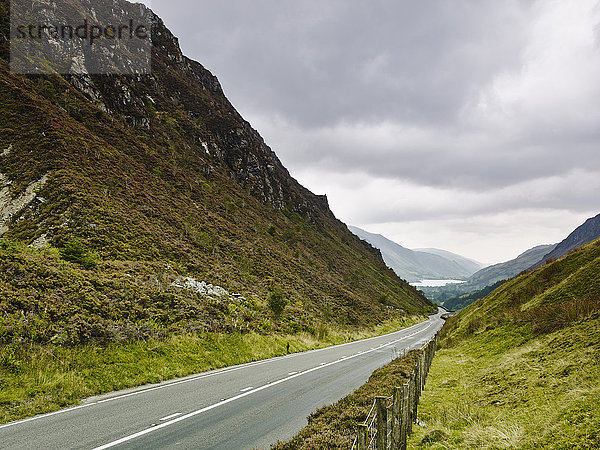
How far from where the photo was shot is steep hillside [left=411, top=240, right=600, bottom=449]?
196 inches

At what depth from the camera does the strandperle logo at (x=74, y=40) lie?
142 ft

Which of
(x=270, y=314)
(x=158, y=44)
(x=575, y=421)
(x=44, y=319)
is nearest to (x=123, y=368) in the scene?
(x=44, y=319)

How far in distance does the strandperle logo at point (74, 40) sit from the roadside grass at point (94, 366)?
1707 inches

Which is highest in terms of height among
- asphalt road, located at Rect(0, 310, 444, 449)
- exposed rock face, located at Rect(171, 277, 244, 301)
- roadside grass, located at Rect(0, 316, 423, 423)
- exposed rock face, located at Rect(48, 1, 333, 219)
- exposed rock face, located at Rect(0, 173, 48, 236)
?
exposed rock face, located at Rect(48, 1, 333, 219)

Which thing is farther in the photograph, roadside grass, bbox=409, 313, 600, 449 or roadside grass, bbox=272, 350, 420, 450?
roadside grass, bbox=272, 350, 420, 450

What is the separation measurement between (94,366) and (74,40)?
62.6m

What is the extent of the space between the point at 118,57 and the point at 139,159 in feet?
101

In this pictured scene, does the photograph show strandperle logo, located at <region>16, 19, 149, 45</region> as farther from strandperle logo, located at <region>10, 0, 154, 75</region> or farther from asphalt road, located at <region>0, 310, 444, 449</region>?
asphalt road, located at <region>0, 310, 444, 449</region>

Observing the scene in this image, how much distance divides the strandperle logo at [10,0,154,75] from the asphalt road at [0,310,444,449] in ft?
155

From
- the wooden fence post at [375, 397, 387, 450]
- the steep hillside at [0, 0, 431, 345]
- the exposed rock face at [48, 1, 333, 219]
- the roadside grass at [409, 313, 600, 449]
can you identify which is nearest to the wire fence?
the wooden fence post at [375, 397, 387, 450]

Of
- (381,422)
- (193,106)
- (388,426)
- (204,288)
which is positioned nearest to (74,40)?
(193,106)

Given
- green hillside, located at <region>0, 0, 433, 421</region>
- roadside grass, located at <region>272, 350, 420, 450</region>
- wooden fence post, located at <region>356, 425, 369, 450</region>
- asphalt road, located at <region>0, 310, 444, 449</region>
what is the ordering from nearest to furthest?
wooden fence post, located at <region>356, 425, 369, 450</region>, roadside grass, located at <region>272, 350, 420, 450</region>, asphalt road, located at <region>0, 310, 444, 449</region>, green hillside, located at <region>0, 0, 433, 421</region>

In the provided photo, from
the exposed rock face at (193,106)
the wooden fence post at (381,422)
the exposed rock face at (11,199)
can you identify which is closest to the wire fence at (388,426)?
the wooden fence post at (381,422)

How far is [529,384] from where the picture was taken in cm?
725
